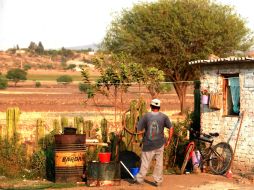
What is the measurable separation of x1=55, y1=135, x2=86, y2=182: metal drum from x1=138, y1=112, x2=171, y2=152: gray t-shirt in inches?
64.0

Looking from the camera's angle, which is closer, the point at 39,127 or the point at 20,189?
the point at 20,189

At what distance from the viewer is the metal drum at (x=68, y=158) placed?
42.3ft

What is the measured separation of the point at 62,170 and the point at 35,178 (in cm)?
122

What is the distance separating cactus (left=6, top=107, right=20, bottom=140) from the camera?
14146 millimetres

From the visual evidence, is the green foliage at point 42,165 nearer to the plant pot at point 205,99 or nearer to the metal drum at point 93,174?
the metal drum at point 93,174

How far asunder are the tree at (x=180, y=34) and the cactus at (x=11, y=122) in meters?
22.7

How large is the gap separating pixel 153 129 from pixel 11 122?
13.2 ft

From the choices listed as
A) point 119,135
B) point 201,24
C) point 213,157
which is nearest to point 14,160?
point 119,135

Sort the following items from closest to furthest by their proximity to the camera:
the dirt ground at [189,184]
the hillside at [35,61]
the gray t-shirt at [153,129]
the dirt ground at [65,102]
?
the gray t-shirt at [153,129], the dirt ground at [189,184], the dirt ground at [65,102], the hillside at [35,61]

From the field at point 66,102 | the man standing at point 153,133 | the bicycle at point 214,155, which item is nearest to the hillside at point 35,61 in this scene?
the field at point 66,102

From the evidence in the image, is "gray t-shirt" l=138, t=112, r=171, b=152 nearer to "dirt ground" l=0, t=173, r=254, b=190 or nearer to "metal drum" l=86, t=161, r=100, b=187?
"dirt ground" l=0, t=173, r=254, b=190

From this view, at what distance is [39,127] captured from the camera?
569 inches

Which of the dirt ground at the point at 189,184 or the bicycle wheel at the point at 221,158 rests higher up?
the bicycle wheel at the point at 221,158

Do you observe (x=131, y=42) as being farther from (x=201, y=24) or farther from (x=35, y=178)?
(x=35, y=178)
